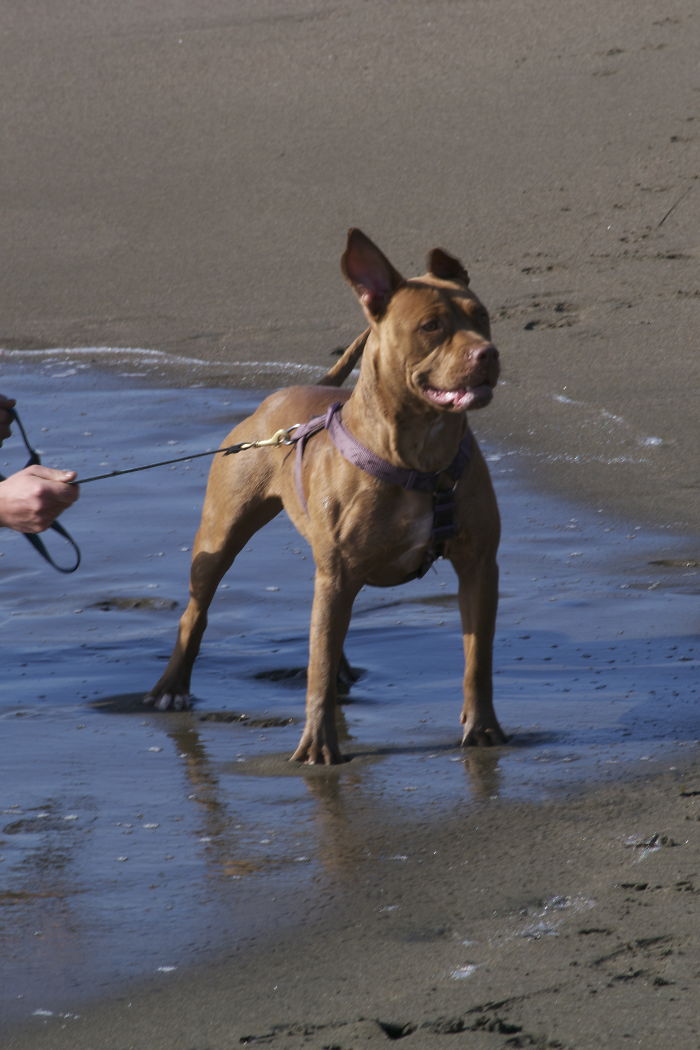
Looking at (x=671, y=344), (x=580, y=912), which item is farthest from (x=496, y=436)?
(x=580, y=912)

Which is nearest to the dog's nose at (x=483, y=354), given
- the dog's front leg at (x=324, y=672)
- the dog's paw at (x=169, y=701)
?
the dog's front leg at (x=324, y=672)

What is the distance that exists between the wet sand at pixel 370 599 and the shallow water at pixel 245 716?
2 cm

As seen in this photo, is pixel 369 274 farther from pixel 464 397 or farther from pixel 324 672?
pixel 324 672

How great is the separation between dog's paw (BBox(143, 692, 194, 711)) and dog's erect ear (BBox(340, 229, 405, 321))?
157cm

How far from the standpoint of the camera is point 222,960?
365cm

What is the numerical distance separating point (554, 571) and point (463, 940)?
3324 millimetres

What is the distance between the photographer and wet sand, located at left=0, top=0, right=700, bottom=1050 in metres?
3.57

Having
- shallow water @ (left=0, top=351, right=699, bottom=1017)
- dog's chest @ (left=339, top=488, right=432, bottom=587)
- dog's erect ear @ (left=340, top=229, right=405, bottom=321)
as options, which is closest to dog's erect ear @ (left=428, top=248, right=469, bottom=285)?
dog's erect ear @ (left=340, top=229, right=405, bottom=321)

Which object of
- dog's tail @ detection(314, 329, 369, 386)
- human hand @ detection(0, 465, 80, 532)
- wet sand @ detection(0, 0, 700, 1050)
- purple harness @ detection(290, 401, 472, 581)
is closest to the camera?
wet sand @ detection(0, 0, 700, 1050)

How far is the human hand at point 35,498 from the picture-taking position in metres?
4.16

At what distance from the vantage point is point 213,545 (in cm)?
577

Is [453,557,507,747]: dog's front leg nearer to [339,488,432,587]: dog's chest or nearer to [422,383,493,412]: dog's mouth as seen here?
[339,488,432,587]: dog's chest

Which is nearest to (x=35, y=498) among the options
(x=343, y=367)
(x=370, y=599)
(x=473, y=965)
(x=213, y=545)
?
(x=473, y=965)

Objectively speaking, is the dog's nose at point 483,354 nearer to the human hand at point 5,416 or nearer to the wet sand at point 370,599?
the wet sand at point 370,599
